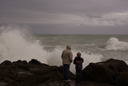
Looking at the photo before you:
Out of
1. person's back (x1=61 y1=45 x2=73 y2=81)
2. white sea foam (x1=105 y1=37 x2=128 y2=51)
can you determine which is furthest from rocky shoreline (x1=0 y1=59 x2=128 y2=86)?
white sea foam (x1=105 y1=37 x2=128 y2=51)

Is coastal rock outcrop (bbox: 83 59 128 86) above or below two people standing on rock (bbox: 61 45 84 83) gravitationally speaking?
below

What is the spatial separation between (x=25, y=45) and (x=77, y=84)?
34.4ft

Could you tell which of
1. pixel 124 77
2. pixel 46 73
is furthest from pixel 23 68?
pixel 124 77

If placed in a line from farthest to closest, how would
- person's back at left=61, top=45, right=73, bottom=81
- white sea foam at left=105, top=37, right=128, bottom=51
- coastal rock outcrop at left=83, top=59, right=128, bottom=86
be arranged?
white sea foam at left=105, top=37, right=128, bottom=51, coastal rock outcrop at left=83, top=59, right=128, bottom=86, person's back at left=61, top=45, right=73, bottom=81

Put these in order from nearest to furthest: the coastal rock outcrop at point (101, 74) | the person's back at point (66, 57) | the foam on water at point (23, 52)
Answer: the person's back at point (66, 57) → the coastal rock outcrop at point (101, 74) → the foam on water at point (23, 52)

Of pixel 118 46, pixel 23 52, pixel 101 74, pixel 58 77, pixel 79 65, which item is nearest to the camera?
pixel 79 65

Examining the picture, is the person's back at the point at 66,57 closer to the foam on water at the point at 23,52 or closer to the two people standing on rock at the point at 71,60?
the two people standing on rock at the point at 71,60

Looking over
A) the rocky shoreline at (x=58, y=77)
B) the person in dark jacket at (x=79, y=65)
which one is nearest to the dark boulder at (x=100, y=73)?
the rocky shoreline at (x=58, y=77)

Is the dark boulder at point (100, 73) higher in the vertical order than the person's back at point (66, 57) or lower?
lower

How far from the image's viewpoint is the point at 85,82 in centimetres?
630

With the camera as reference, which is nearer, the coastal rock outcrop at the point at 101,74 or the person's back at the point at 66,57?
the person's back at the point at 66,57

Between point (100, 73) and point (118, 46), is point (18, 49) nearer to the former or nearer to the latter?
point (100, 73)

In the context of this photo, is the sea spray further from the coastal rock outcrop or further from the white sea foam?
the white sea foam

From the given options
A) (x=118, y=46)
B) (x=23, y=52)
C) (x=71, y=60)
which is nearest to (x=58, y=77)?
(x=71, y=60)
